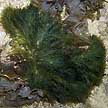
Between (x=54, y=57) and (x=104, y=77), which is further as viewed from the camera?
(x=104, y=77)

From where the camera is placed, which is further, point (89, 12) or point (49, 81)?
point (89, 12)

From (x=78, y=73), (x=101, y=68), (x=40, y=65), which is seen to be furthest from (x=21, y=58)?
(x=101, y=68)

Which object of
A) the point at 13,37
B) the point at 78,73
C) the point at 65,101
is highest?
the point at 13,37

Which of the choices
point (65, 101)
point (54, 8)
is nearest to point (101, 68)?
point (65, 101)

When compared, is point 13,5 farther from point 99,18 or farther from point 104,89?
point 104,89

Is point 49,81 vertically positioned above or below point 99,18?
below

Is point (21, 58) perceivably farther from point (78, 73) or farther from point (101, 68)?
point (101, 68)
